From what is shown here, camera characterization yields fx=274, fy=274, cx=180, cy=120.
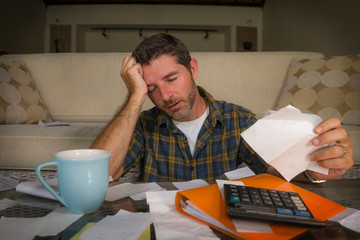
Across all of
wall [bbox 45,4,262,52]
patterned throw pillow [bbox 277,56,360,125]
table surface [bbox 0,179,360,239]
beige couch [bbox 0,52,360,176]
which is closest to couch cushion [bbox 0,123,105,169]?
beige couch [bbox 0,52,360,176]

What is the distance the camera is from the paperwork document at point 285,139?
56cm

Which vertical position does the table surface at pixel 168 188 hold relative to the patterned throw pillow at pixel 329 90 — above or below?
below

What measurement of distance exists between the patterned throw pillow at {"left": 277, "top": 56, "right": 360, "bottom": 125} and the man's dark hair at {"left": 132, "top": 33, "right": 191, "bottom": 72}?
0.80 metres

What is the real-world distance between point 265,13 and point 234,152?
478 cm

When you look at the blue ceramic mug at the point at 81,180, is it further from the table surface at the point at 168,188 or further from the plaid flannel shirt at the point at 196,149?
the plaid flannel shirt at the point at 196,149

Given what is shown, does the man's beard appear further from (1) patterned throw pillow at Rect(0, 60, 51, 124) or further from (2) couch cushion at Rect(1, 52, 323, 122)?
(1) patterned throw pillow at Rect(0, 60, 51, 124)

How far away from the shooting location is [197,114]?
111cm

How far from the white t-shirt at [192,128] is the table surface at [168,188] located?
0.46 metres

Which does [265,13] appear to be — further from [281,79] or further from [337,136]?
[337,136]

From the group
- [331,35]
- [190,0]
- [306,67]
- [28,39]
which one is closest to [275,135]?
[306,67]

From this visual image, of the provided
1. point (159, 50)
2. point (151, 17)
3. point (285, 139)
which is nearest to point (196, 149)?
point (159, 50)

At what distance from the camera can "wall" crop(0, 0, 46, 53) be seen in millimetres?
3409

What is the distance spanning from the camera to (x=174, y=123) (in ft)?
3.61

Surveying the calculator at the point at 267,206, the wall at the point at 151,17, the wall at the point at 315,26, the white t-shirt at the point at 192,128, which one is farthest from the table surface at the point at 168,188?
the wall at the point at 151,17
